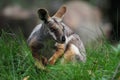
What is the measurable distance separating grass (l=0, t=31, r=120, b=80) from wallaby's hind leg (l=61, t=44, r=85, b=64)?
5.2 inches

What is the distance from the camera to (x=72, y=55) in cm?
856

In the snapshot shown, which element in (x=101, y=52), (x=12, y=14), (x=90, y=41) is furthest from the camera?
(x=12, y=14)

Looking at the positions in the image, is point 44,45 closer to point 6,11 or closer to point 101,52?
point 101,52

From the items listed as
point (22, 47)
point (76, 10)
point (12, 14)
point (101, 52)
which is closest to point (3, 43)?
point (22, 47)

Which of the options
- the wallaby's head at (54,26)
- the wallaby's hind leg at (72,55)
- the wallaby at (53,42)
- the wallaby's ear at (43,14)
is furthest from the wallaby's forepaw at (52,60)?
the wallaby's ear at (43,14)

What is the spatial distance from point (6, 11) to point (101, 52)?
13593 millimetres

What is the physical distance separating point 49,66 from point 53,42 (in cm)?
48

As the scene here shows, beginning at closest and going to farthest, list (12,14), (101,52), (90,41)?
(101,52) → (90,41) → (12,14)

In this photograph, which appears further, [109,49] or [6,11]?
[6,11]

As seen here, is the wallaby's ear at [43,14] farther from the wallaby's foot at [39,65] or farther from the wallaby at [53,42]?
the wallaby's foot at [39,65]

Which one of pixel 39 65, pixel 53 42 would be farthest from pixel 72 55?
pixel 39 65

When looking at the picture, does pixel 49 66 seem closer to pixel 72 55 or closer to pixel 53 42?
pixel 53 42

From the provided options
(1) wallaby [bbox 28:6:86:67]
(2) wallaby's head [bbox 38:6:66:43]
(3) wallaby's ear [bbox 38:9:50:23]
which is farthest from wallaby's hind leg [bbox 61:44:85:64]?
(3) wallaby's ear [bbox 38:9:50:23]

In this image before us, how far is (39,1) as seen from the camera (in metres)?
21.9
